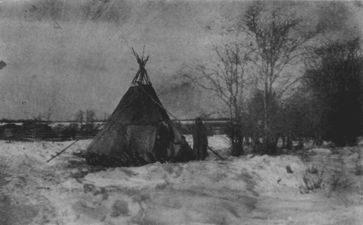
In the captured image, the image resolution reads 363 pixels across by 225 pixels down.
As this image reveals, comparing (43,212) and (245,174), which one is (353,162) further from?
(43,212)

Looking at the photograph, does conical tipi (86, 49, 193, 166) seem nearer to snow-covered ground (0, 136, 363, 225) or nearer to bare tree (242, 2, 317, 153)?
snow-covered ground (0, 136, 363, 225)

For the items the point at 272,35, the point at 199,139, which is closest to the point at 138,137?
the point at 199,139

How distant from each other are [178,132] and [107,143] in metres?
2.35

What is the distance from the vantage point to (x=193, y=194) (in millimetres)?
6781

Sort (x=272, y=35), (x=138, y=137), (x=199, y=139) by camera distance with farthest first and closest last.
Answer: (x=272, y=35)
(x=199, y=139)
(x=138, y=137)

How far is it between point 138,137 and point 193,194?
5.30 metres

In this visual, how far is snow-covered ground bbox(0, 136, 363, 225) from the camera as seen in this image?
19.1 feet

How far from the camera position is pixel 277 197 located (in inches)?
275

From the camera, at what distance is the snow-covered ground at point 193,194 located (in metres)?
5.82

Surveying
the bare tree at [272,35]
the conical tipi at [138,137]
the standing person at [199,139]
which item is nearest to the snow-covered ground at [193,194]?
the conical tipi at [138,137]

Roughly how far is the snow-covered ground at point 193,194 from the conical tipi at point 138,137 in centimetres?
158

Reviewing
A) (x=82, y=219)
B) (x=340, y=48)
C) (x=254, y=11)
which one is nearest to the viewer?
(x=82, y=219)

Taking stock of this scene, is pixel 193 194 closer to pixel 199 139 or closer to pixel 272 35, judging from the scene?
pixel 199 139

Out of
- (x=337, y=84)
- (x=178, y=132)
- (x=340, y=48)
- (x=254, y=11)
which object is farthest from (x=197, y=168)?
(x=340, y=48)
